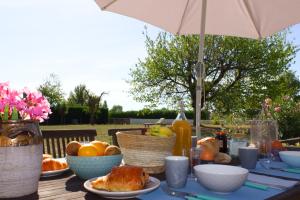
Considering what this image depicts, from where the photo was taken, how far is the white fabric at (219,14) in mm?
2896

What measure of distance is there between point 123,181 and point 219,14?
7.99 feet

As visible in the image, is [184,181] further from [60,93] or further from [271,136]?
[60,93]

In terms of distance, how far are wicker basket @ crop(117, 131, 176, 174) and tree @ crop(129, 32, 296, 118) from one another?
1191 cm

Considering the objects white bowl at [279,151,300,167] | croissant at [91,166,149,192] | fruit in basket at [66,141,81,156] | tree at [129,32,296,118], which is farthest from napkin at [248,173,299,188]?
tree at [129,32,296,118]

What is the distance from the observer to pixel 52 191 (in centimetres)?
127

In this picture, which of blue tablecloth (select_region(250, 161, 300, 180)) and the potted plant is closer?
the potted plant

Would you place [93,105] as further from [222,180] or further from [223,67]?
[222,180]

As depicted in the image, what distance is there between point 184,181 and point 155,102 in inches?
521

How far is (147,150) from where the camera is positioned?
1.55 m

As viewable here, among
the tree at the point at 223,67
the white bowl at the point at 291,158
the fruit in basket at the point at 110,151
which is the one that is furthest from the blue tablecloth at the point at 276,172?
the tree at the point at 223,67

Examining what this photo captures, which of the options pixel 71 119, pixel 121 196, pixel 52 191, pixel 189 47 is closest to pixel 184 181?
pixel 121 196

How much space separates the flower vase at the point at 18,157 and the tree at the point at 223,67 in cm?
1237

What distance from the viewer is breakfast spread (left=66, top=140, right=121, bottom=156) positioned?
4.81 feet

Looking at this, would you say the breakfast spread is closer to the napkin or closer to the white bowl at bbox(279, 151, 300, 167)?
the napkin
